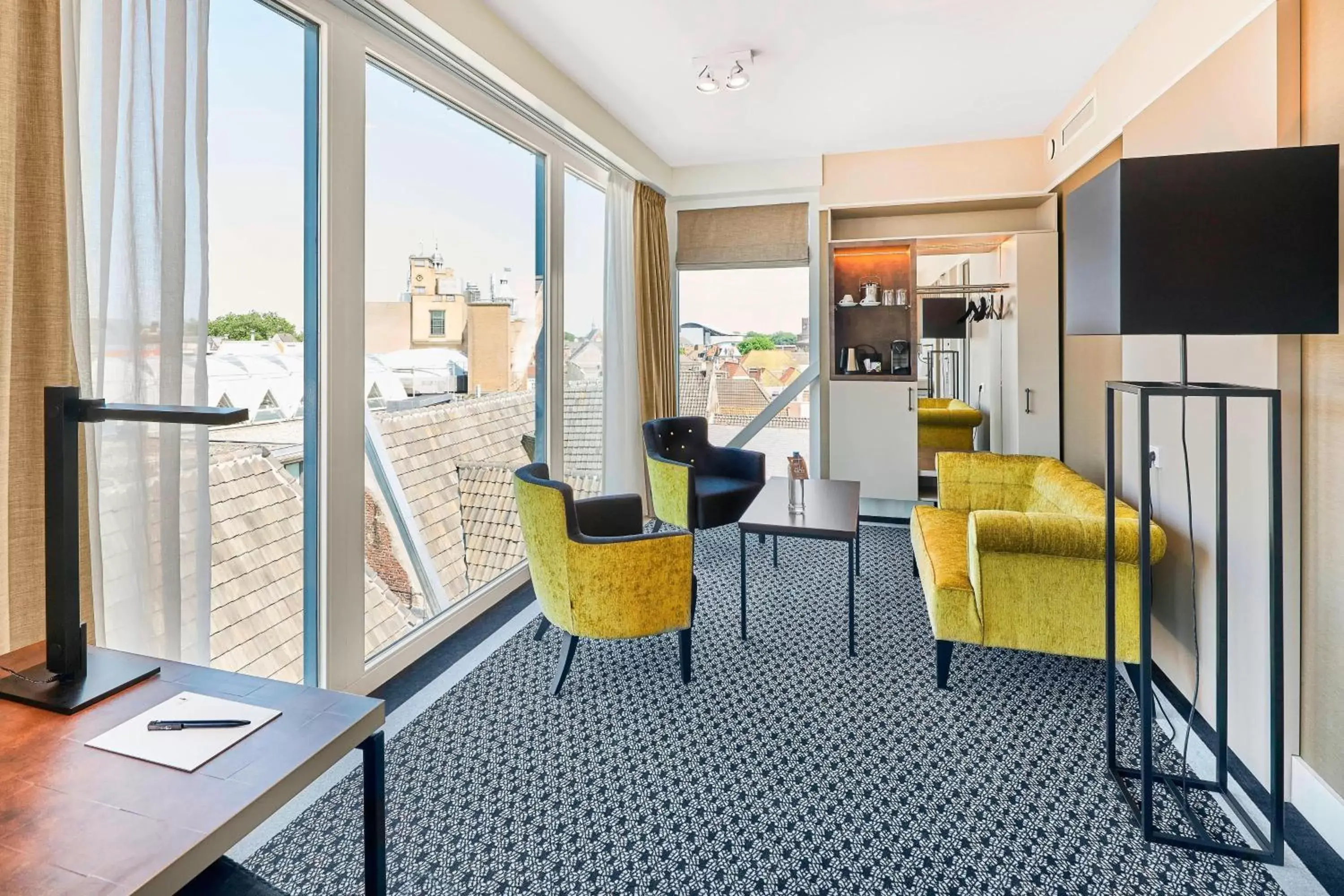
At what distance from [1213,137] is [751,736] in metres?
2.55

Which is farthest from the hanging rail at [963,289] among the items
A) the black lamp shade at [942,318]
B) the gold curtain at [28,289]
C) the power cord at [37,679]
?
the power cord at [37,679]

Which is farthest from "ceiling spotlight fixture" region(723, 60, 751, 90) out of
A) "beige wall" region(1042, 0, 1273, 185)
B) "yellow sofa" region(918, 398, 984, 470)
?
"yellow sofa" region(918, 398, 984, 470)

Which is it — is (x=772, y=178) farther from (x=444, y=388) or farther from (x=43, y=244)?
(x=43, y=244)

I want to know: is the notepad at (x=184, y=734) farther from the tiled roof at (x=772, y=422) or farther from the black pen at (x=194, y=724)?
the tiled roof at (x=772, y=422)

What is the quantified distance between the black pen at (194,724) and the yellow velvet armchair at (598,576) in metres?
1.35

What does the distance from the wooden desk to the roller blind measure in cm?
471

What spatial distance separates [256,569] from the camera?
2096 mm

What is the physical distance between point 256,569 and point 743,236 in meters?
4.22

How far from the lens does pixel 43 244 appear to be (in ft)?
Result: 4.50

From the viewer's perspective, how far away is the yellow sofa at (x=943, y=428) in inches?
188

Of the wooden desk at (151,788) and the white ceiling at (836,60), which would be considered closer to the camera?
the wooden desk at (151,788)

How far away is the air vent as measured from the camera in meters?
3.56

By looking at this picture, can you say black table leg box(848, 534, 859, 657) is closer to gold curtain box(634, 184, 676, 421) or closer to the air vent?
gold curtain box(634, 184, 676, 421)

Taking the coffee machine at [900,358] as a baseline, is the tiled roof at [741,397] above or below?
below
